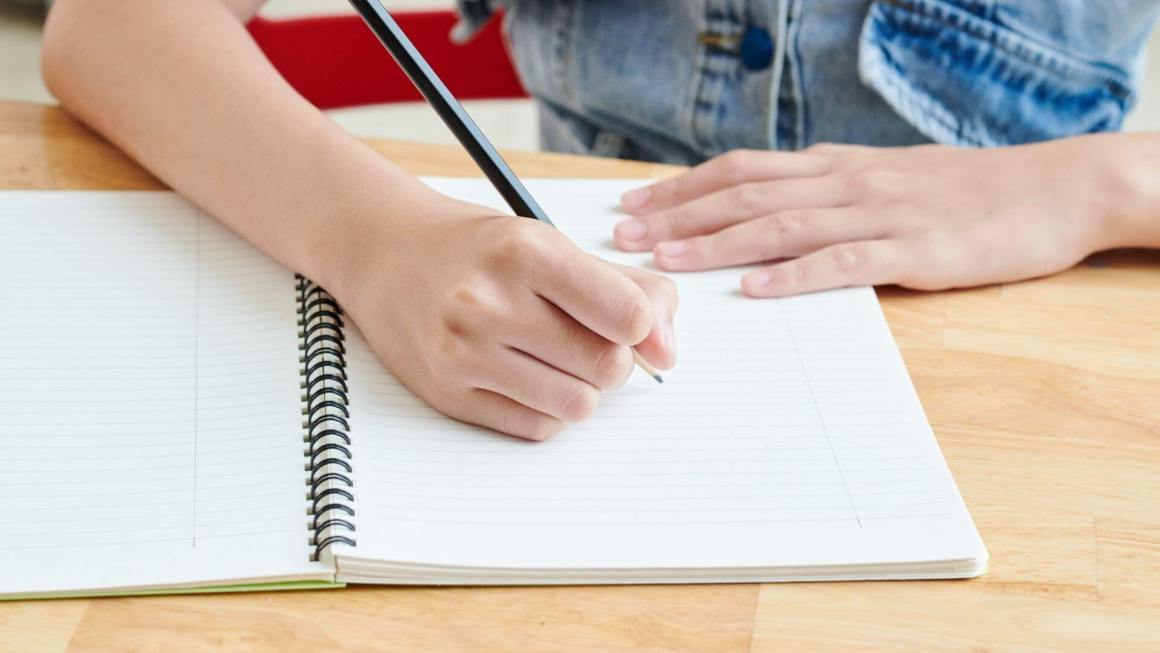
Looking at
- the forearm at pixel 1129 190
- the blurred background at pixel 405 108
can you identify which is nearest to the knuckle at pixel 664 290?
the forearm at pixel 1129 190

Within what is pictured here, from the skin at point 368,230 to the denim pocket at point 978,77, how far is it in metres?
0.36

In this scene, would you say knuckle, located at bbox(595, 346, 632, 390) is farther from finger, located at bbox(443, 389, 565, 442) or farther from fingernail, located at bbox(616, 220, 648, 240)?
fingernail, located at bbox(616, 220, 648, 240)

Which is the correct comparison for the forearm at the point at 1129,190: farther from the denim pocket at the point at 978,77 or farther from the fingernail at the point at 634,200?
the fingernail at the point at 634,200

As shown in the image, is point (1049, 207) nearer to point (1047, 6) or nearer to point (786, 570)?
point (1047, 6)

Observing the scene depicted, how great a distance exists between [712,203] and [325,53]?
425 millimetres

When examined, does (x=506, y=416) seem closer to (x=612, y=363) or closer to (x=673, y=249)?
(x=612, y=363)

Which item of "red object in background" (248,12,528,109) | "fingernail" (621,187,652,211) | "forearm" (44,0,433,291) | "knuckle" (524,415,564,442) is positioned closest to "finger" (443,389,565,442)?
"knuckle" (524,415,564,442)

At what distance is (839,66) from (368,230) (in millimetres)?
428

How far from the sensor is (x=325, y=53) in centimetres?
97

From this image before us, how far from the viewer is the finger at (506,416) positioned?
533mm

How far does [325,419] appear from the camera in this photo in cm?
53

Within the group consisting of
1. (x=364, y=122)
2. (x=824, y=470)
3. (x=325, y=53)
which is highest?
(x=824, y=470)

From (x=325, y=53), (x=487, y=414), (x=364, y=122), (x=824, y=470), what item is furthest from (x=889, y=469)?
(x=364, y=122)

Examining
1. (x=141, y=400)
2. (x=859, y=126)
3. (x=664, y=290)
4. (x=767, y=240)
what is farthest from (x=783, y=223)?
(x=141, y=400)
